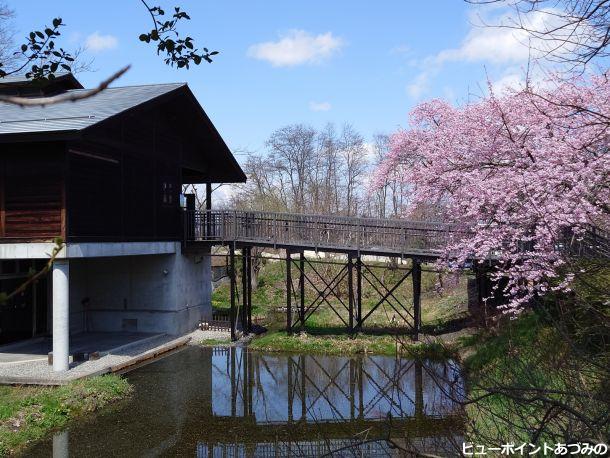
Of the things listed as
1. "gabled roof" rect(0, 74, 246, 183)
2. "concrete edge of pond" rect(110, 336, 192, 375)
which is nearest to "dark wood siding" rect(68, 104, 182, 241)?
"gabled roof" rect(0, 74, 246, 183)

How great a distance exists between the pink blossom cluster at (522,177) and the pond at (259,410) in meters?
2.80

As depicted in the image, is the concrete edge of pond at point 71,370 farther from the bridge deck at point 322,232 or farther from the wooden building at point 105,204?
the bridge deck at point 322,232

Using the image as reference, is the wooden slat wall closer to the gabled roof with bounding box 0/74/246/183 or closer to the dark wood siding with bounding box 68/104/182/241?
the dark wood siding with bounding box 68/104/182/241

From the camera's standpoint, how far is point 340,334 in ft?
55.5

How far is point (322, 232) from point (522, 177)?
7.44 meters

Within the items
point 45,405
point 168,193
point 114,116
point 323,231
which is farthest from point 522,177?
point 168,193

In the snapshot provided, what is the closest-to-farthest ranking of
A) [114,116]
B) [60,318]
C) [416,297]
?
1. [60,318]
2. [114,116]
3. [416,297]

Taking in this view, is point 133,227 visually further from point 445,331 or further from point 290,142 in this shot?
point 290,142

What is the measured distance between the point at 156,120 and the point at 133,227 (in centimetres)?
353

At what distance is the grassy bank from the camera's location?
331 inches

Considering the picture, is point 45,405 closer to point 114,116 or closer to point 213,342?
point 114,116

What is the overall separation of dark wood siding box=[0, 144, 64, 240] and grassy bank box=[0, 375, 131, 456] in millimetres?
3412

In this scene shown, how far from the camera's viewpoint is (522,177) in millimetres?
10273

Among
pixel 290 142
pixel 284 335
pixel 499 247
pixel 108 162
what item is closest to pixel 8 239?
pixel 108 162
